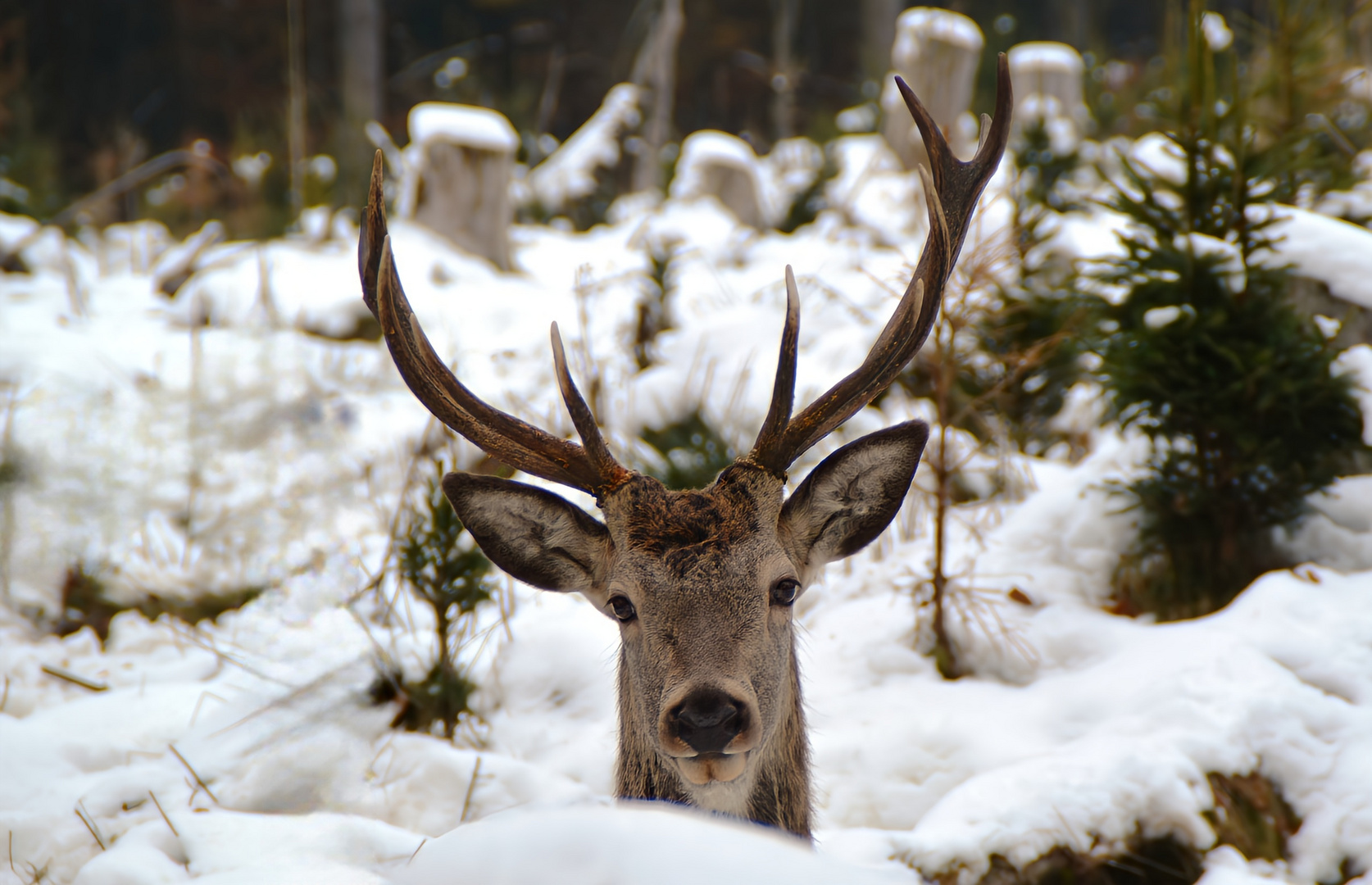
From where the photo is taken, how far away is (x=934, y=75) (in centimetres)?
1072

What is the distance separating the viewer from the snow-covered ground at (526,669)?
2607 mm

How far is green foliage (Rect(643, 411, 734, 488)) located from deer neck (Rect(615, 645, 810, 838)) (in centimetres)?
166

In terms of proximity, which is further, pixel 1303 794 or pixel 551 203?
pixel 551 203

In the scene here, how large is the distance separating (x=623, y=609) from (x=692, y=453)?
2126mm

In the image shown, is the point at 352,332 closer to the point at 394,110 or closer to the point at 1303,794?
the point at 1303,794

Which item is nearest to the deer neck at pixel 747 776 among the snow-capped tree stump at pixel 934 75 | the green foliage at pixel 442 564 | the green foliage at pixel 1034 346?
the green foliage at pixel 442 564

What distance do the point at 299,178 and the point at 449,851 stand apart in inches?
292

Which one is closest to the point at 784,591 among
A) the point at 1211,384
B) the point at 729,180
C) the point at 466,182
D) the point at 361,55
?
the point at 1211,384

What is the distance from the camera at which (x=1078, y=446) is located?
17.5 feet

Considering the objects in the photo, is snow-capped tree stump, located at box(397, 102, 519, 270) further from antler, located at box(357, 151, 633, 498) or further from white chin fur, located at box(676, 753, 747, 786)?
white chin fur, located at box(676, 753, 747, 786)

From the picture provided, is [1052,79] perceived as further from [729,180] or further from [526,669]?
[526,669]

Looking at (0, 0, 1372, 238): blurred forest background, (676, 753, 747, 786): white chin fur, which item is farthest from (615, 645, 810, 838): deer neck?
(0, 0, 1372, 238): blurred forest background

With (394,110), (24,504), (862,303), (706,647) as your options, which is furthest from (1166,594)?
(394,110)

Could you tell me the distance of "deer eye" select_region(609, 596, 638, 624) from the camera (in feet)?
7.38
